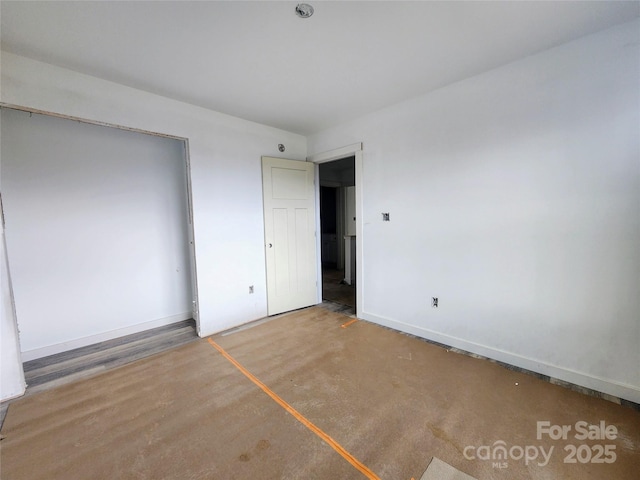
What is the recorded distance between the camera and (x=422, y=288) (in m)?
2.86

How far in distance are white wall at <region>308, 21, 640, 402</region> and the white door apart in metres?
1.27

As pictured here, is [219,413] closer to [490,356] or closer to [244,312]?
[244,312]

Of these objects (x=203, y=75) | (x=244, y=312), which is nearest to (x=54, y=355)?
(x=244, y=312)

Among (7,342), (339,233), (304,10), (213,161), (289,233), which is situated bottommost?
(7,342)

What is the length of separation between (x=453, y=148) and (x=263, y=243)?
2473 millimetres

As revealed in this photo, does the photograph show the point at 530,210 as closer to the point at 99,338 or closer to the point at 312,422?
the point at 312,422

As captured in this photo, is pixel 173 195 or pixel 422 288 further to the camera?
pixel 173 195

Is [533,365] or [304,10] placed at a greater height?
[304,10]

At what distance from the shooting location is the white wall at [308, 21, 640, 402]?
5.95ft

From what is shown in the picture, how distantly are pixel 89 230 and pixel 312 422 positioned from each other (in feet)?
9.96

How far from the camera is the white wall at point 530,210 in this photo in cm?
181

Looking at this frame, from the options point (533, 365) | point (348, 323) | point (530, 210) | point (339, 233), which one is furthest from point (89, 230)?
point (339, 233)

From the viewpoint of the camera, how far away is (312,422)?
172 cm

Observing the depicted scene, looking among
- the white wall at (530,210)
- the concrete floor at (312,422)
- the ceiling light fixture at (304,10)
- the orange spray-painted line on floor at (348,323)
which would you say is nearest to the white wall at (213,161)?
the concrete floor at (312,422)
